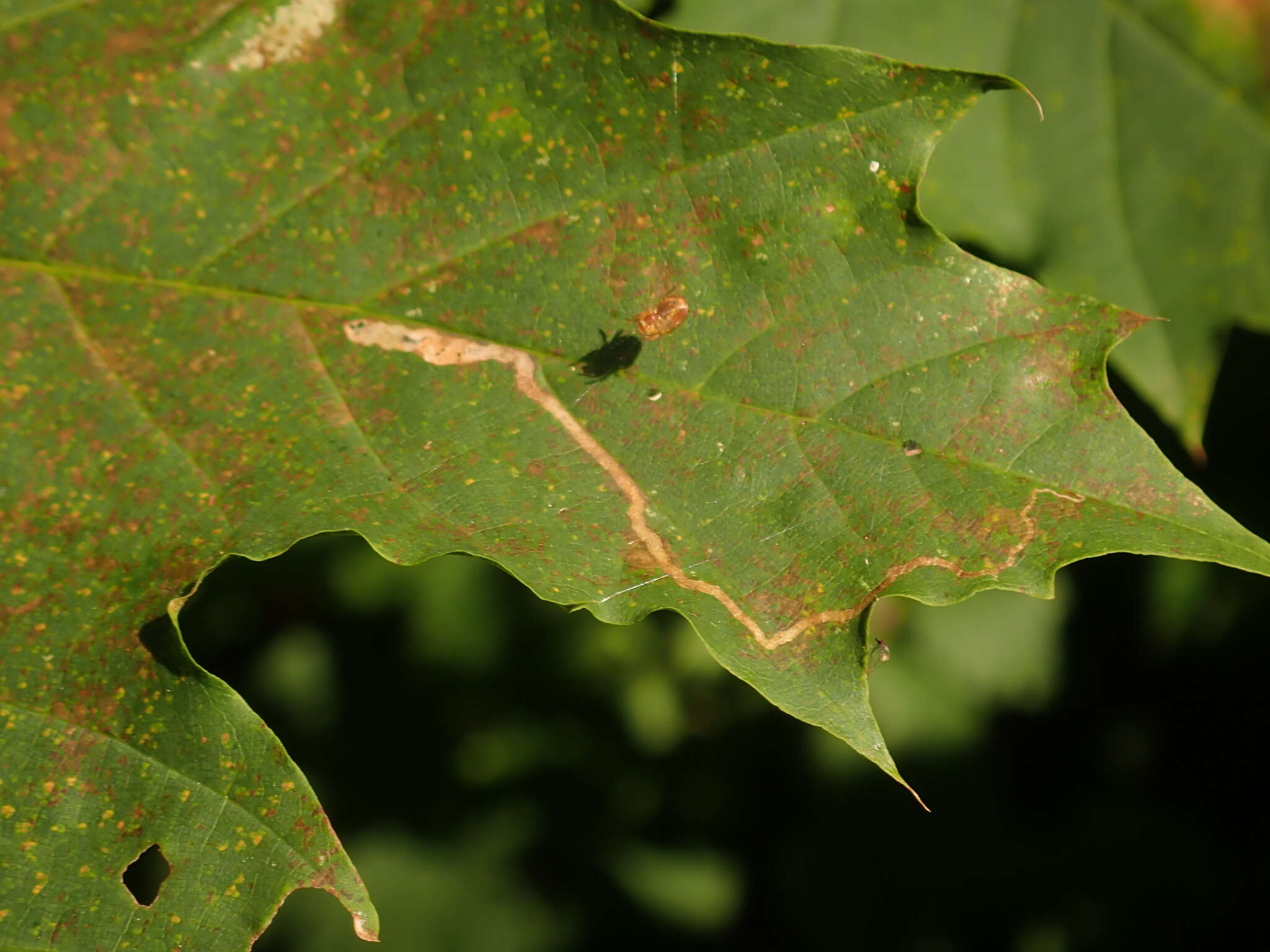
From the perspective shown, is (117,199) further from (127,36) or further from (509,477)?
(509,477)

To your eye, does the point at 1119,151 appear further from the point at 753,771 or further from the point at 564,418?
the point at 753,771

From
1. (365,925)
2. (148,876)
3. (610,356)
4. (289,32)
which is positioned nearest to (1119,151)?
(610,356)

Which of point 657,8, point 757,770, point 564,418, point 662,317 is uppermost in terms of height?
point 657,8

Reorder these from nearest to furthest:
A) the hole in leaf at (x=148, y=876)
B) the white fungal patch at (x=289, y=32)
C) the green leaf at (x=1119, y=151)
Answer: the white fungal patch at (x=289, y=32) < the green leaf at (x=1119, y=151) < the hole in leaf at (x=148, y=876)

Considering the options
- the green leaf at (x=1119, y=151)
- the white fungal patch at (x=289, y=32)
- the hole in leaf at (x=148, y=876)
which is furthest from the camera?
the hole in leaf at (x=148, y=876)

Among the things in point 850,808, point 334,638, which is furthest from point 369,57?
point 850,808

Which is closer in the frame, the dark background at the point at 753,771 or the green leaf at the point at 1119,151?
the green leaf at the point at 1119,151

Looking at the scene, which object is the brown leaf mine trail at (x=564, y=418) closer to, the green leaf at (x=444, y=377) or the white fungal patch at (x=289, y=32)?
the green leaf at (x=444, y=377)

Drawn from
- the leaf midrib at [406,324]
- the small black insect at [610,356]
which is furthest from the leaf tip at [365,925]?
the small black insect at [610,356]
